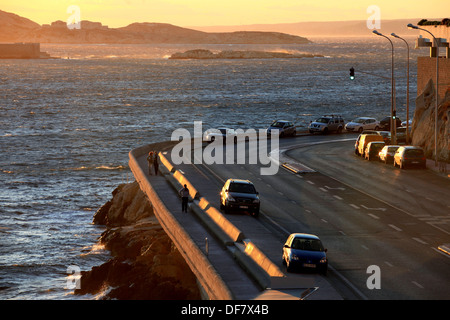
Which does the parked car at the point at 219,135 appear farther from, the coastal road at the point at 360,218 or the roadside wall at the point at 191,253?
the roadside wall at the point at 191,253

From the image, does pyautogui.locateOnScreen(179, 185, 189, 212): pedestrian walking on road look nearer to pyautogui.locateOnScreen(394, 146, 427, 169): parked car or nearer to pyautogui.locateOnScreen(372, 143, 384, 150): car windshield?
pyautogui.locateOnScreen(394, 146, 427, 169): parked car

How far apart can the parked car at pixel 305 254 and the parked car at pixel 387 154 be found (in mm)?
30293

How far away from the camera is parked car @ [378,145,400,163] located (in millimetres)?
58375

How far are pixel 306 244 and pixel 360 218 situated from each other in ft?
35.7

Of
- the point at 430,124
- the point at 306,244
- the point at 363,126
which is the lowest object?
the point at 306,244

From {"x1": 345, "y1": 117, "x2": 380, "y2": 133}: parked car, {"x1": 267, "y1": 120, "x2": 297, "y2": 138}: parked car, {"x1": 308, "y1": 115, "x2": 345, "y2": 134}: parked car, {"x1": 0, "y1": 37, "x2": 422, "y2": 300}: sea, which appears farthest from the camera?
{"x1": 345, "y1": 117, "x2": 380, "y2": 133}: parked car

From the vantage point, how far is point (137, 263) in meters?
39.7

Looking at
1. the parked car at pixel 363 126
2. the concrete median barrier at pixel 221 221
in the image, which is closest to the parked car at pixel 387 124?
the parked car at pixel 363 126

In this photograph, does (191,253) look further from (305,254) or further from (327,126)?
(327,126)

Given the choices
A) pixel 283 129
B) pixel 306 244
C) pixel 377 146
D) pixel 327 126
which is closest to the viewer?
pixel 306 244

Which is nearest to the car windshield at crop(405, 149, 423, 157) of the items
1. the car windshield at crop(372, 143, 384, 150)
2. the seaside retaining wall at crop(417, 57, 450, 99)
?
the car windshield at crop(372, 143, 384, 150)

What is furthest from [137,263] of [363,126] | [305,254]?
[363,126]
